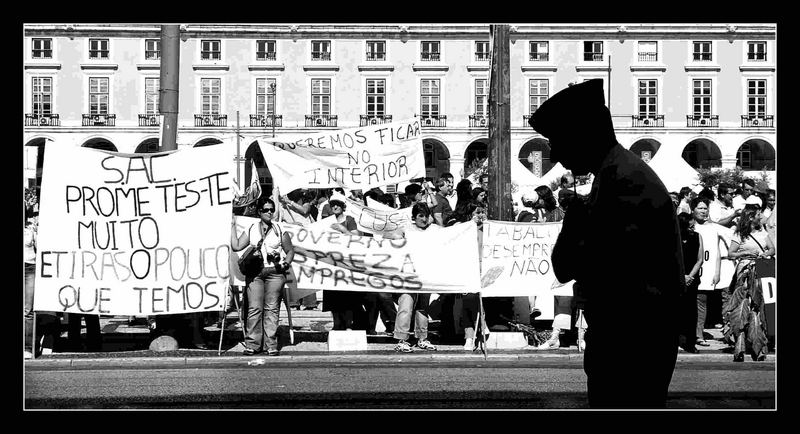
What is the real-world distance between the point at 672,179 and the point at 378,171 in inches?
430

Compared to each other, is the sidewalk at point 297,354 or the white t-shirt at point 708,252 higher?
the white t-shirt at point 708,252

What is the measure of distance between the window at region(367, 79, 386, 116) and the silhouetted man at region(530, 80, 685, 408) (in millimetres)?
67566

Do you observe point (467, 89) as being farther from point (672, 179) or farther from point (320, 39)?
point (672, 179)

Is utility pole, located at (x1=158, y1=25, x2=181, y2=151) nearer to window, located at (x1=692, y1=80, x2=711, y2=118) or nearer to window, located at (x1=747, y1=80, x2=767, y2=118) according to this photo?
window, located at (x1=692, y1=80, x2=711, y2=118)

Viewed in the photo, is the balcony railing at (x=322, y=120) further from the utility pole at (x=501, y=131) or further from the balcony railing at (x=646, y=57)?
the utility pole at (x=501, y=131)

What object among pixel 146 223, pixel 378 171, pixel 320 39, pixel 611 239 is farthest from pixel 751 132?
pixel 611 239

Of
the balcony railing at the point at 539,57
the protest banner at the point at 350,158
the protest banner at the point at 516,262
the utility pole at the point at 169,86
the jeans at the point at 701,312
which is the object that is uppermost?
the balcony railing at the point at 539,57

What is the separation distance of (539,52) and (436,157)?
9540 mm

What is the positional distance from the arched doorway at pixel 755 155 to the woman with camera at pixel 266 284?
65853 mm

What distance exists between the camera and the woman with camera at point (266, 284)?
11.0m

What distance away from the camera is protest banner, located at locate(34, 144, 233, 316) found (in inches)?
418

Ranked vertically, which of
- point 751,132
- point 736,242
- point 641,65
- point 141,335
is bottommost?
point 141,335

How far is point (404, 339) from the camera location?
446 inches

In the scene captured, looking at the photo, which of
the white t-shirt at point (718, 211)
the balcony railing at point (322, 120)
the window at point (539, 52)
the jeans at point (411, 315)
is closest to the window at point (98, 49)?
the balcony railing at point (322, 120)
